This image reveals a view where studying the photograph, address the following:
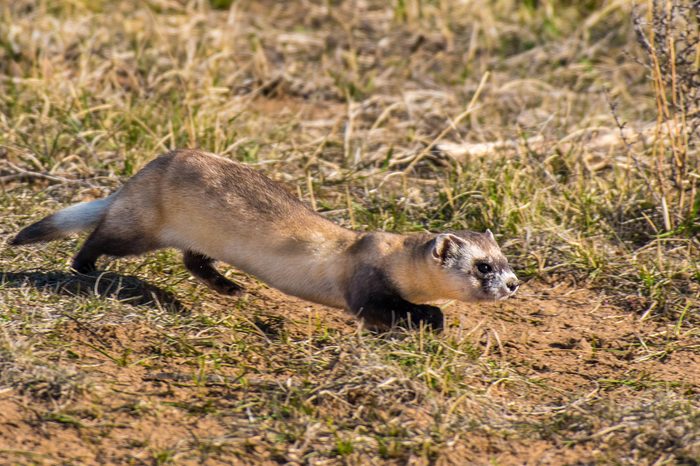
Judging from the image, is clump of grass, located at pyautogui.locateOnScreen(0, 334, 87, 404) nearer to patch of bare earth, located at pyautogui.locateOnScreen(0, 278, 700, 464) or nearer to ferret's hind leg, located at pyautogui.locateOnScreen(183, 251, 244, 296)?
patch of bare earth, located at pyautogui.locateOnScreen(0, 278, 700, 464)

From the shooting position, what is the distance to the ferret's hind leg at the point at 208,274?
18.4 feet

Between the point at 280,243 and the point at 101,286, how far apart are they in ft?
3.23

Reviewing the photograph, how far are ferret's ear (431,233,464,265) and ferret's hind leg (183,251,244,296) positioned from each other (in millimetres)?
1164

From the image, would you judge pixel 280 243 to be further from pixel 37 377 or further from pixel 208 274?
pixel 37 377

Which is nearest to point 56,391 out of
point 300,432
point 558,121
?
point 300,432

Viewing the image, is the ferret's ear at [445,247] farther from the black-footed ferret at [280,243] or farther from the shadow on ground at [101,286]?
the shadow on ground at [101,286]

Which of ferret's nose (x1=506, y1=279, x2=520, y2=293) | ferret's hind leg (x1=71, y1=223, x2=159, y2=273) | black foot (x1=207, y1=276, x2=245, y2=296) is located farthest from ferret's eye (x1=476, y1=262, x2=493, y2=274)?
ferret's hind leg (x1=71, y1=223, x2=159, y2=273)

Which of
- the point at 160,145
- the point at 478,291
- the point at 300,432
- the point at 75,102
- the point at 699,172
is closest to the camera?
the point at 300,432

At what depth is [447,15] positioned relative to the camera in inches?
390

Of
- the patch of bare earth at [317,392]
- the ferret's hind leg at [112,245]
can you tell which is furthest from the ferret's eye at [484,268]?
the ferret's hind leg at [112,245]

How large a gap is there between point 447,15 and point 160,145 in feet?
12.9

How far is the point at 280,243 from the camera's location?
5262 millimetres

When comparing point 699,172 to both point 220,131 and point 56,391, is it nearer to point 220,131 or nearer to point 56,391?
point 220,131

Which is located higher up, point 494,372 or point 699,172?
point 699,172
